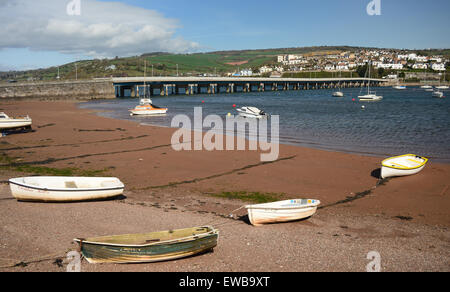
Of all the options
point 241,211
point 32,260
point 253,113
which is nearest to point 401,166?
point 241,211

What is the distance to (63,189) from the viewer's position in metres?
12.0

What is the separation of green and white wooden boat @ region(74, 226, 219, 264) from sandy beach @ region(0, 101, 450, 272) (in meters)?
0.23

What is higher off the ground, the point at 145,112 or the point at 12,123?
the point at 145,112

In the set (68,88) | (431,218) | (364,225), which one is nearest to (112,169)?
(364,225)

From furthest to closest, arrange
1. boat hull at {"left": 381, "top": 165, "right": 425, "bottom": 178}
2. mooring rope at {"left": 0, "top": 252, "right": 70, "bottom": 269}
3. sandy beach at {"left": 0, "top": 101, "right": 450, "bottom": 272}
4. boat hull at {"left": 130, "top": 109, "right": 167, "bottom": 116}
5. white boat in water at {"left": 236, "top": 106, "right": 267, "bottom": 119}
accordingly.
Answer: boat hull at {"left": 130, "top": 109, "right": 167, "bottom": 116}
white boat in water at {"left": 236, "top": 106, "right": 267, "bottom": 119}
boat hull at {"left": 381, "top": 165, "right": 425, "bottom": 178}
sandy beach at {"left": 0, "top": 101, "right": 450, "bottom": 272}
mooring rope at {"left": 0, "top": 252, "right": 70, "bottom": 269}

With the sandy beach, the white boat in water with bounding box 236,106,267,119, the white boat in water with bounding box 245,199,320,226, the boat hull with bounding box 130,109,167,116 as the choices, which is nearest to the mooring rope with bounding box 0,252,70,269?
the sandy beach

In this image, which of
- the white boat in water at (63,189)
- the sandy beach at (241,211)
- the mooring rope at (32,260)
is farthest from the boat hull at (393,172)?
the mooring rope at (32,260)

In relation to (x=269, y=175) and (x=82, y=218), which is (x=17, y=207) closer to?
(x=82, y=218)

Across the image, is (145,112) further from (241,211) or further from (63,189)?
(241,211)

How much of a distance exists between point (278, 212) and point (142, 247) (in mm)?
4488

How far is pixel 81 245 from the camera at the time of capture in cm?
796

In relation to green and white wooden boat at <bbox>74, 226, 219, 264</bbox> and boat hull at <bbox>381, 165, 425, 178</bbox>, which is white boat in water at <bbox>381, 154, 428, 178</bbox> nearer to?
boat hull at <bbox>381, 165, 425, 178</bbox>

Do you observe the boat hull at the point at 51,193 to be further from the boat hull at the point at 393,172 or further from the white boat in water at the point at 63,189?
the boat hull at the point at 393,172

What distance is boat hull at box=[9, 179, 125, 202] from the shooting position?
11.8m
